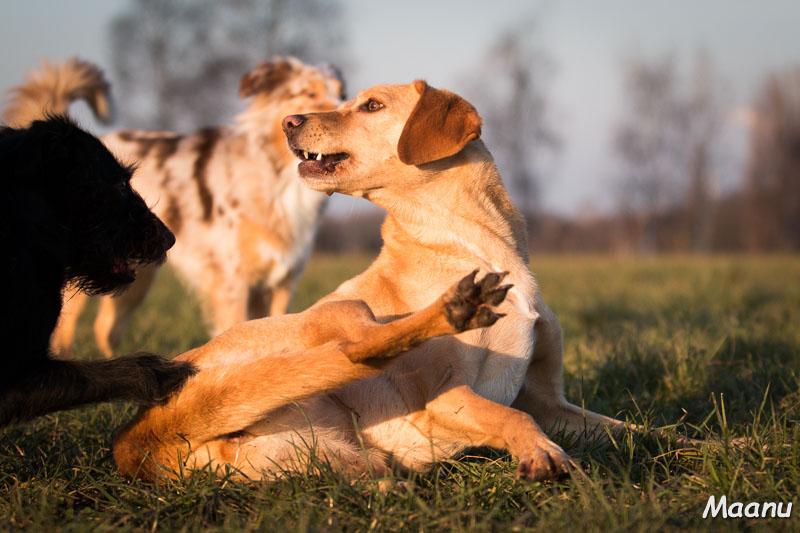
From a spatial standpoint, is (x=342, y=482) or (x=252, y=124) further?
(x=252, y=124)

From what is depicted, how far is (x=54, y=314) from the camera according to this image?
2447 mm

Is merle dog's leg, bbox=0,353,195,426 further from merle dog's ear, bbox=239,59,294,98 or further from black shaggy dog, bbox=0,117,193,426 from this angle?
merle dog's ear, bbox=239,59,294,98

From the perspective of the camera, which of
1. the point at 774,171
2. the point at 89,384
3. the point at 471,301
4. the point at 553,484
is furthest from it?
the point at 774,171

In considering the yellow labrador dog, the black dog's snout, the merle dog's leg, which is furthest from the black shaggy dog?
the black dog's snout

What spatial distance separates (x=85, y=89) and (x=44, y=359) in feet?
14.1

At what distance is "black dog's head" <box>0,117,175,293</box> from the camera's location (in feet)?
8.02

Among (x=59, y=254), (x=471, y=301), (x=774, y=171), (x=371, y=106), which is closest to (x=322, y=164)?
(x=371, y=106)

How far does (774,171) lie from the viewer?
125 feet

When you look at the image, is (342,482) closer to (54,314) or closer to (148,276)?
(54,314)

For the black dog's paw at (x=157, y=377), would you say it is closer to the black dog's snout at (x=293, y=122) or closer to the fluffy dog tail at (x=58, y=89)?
the black dog's snout at (x=293, y=122)

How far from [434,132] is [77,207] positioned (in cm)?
159

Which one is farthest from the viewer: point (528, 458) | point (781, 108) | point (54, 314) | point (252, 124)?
point (781, 108)

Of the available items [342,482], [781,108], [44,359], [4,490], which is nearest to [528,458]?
[342,482]

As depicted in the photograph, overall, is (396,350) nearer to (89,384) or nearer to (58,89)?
(89,384)
